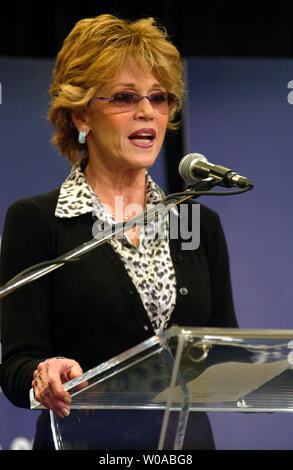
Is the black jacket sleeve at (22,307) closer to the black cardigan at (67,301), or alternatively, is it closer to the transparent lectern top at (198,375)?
the black cardigan at (67,301)

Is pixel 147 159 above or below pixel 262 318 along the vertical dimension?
above

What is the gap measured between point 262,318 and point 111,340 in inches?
52.3

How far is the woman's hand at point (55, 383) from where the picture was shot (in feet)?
4.25

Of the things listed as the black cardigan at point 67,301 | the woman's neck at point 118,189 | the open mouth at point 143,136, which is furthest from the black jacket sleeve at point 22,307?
the open mouth at point 143,136

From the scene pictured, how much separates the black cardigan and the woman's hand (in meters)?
0.32

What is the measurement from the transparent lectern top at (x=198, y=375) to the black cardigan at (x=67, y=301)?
496mm

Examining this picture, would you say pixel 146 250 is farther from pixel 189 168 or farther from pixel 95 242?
pixel 95 242

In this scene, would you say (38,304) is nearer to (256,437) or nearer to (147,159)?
(147,159)

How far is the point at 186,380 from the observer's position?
3.98 ft

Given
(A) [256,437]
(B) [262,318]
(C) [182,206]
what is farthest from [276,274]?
(A) [256,437]

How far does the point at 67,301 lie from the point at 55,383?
539 millimetres

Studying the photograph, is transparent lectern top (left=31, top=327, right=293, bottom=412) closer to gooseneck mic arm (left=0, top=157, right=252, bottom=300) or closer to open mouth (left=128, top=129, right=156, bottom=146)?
gooseneck mic arm (left=0, top=157, right=252, bottom=300)

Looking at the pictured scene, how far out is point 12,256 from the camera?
73.8 inches

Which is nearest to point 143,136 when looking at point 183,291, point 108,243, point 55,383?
point 108,243
